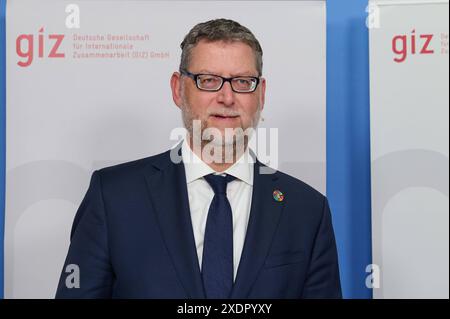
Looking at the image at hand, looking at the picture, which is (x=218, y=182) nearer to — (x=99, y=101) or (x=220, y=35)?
(x=220, y=35)

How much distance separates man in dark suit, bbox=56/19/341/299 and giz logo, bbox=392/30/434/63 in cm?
58

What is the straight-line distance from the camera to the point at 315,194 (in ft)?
4.78

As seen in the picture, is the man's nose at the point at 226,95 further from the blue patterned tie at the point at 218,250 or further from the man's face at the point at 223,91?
the blue patterned tie at the point at 218,250

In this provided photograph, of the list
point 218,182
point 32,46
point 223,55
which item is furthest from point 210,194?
point 32,46

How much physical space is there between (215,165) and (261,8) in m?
0.66

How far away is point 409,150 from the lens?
1735 mm

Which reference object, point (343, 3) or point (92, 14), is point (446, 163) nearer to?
point (343, 3)

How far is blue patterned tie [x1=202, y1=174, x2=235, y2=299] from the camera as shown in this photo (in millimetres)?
1294

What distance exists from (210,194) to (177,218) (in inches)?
4.9

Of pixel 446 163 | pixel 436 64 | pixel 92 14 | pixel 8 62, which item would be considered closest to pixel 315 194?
pixel 446 163

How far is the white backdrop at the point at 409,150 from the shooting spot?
1.73m

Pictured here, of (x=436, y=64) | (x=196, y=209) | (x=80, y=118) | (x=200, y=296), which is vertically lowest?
(x=200, y=296)

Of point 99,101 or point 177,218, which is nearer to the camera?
point 177,218

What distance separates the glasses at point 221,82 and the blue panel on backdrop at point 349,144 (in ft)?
1.54
